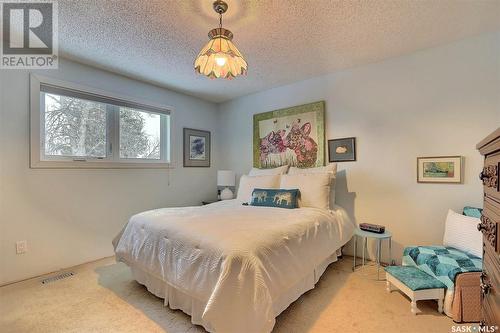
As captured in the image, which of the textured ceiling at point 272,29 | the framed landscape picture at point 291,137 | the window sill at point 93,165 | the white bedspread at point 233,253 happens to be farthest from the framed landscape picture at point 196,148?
the white bedspread at point 233,253

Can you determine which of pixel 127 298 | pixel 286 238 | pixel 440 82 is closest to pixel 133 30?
pixel 286 238

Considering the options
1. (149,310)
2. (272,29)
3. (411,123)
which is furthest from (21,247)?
(411,123)

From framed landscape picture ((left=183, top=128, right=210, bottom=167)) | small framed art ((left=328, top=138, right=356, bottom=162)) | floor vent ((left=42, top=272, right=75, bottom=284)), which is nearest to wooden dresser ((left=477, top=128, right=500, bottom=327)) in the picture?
small framed art ((left=328, top=138, right=356, bottom=162))

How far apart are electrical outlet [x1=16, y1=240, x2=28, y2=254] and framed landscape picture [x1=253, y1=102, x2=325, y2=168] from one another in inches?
116

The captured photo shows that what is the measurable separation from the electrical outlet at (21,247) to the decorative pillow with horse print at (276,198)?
7.79 feet

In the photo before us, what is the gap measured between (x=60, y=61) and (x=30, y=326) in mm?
2564

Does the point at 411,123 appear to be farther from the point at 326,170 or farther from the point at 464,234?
the point at 464,234

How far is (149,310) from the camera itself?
72.4 inches

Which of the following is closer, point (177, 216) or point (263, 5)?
point (263, 5)

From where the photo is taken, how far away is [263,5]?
1.80 meters

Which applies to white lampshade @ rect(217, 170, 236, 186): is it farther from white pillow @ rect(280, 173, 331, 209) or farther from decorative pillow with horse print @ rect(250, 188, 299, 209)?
white pillow @ rect(280, 173, 331, 209)

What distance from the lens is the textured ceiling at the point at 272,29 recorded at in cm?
183

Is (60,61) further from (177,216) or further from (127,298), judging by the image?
(127,298)

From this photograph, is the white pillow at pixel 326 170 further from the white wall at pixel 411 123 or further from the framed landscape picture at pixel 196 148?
the framed landscape picture at pixel 196 148
